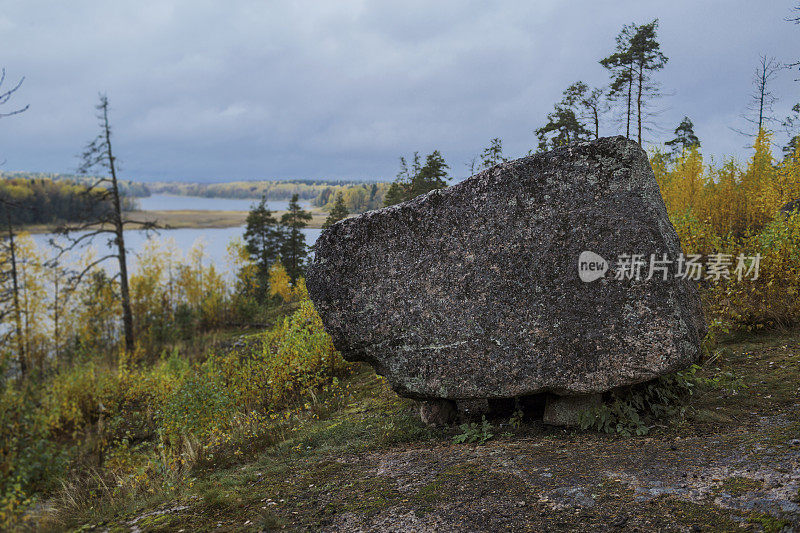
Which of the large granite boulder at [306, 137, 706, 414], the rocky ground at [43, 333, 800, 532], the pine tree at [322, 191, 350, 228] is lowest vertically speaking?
the rocky ground at [43, 333, 800, 532]

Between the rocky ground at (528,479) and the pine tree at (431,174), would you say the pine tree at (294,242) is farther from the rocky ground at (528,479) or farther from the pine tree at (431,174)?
the rocky ground at (528,479)

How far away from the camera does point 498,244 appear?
5.72 m

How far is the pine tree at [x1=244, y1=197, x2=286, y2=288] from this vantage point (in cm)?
2683

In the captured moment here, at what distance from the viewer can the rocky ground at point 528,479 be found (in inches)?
146

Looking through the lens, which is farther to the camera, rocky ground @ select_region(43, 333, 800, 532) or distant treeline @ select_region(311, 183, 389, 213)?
distant treeline @ select_region(311, 183, 389, 213)

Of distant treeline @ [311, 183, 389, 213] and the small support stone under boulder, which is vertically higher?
distant treeline @ [311, 183, 389, 213]

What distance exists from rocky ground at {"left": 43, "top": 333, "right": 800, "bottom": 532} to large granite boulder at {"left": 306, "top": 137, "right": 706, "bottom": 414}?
0.69 metres

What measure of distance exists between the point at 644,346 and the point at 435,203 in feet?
9.56

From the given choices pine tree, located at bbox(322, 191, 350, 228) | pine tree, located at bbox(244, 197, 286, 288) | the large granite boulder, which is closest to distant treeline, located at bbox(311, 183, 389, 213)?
pine tree, located at bbox(322, 191, 350, 228)

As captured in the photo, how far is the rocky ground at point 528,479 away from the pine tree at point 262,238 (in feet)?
69.7

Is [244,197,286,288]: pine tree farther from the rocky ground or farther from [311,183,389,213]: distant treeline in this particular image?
the rocky ground

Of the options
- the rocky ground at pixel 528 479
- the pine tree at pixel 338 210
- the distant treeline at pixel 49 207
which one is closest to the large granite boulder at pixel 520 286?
the rocky ground at pixel 528 479

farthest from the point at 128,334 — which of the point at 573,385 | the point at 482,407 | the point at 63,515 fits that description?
the point at 573,385

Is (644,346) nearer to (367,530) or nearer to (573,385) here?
(573,385)
